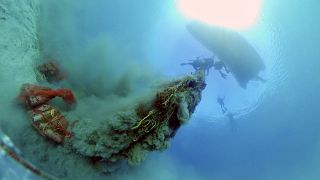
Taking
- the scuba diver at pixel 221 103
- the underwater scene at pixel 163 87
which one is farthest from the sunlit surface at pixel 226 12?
the scuba diver at pixel 221 103

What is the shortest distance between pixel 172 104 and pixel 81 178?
1.45 m

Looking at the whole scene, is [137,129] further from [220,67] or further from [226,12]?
[226,12]

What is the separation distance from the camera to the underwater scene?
13.3ft

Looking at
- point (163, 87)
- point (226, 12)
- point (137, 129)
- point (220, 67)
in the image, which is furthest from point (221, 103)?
point (137, 129)

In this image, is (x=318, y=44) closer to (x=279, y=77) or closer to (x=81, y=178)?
(x=279, y=77)

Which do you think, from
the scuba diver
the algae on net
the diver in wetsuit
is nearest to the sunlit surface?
the diver in wetsuit

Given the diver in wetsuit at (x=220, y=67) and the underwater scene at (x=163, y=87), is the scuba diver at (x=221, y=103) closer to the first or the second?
the underwater scene at (x=163, y=87)

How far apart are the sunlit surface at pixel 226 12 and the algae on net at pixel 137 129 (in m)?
3.34

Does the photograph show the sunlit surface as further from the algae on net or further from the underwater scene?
the algae on net

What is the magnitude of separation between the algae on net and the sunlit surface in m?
3.34

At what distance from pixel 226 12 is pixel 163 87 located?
360 centimetres

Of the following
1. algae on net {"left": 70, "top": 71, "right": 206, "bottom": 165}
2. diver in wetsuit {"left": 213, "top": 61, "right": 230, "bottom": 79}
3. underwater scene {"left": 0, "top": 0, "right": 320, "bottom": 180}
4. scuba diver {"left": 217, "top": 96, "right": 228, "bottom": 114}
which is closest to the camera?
algae on net {"left": 70, "top": 71, "right": 206, "bottom": 165}

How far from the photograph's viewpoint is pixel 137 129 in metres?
3.91

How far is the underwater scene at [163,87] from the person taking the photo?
4.06 metres
